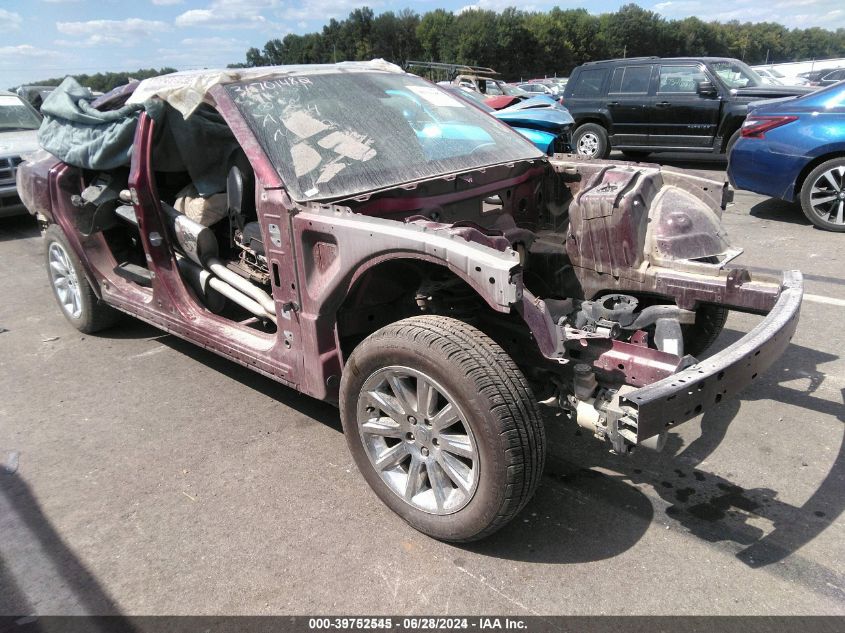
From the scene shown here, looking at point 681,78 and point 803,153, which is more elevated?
point 681,78

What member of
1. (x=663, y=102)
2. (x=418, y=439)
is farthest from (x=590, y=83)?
(x=418, y=439)

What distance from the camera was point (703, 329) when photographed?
3.65m

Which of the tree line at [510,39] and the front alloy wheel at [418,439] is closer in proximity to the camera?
the front alloy wheel at [418,439]

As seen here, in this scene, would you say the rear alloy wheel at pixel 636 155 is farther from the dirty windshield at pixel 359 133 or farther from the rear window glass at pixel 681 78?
the dirty windshield at pixel 359 133

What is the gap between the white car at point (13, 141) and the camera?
8.62m

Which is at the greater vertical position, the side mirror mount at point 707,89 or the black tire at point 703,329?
the side mirror mount at point 707,89

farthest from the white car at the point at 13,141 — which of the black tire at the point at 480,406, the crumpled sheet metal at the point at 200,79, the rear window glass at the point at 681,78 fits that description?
the rear window glass at the point at 681,78

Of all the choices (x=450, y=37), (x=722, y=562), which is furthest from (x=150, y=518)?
(x=450, y=37)

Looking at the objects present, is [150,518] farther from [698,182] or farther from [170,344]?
[698,182]

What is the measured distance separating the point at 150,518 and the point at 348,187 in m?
1.77

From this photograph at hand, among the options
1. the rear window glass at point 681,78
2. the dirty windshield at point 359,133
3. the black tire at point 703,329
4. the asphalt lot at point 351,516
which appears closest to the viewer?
the asphalt lot at point 351,516

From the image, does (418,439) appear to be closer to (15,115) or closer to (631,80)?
(15,115)

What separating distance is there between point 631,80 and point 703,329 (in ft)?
31.5

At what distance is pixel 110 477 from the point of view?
3166 mm
